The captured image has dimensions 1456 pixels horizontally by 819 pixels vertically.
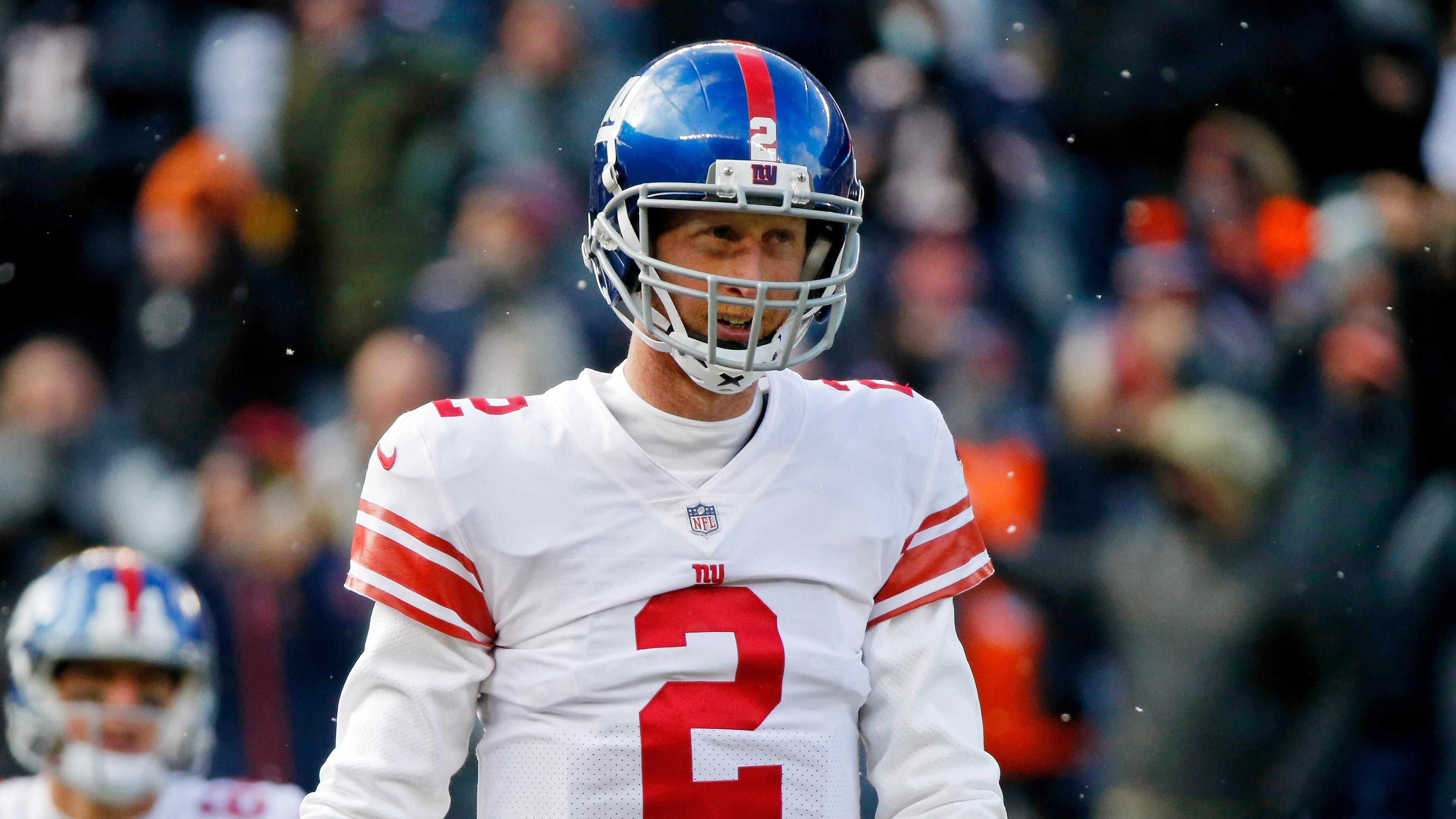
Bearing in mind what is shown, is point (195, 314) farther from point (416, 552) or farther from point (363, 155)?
point (416, 552)

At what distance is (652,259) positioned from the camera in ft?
6.00

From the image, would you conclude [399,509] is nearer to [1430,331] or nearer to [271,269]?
[271,269]

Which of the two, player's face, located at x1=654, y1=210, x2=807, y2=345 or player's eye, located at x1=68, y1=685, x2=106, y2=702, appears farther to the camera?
player's eye, located at x1=68, y1=685, x2=106, y2=702

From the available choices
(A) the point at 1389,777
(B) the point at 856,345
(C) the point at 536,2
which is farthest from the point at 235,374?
(A) the point at 1389,777

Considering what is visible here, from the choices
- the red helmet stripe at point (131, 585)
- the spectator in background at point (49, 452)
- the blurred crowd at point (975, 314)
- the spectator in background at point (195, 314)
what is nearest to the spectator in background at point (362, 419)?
the blurred crowd at point (975, 314)

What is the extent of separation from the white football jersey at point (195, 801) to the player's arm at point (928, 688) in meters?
1.33

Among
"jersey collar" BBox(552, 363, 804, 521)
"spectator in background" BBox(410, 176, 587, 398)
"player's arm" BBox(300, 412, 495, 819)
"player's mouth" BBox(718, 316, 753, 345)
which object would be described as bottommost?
"player's arm" BBox(300, 412, 495, 819)

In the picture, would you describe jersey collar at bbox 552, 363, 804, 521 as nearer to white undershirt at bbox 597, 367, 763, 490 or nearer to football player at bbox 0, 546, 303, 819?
white undershirt at bbox 597, 367, 763, 490

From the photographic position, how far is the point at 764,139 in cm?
184

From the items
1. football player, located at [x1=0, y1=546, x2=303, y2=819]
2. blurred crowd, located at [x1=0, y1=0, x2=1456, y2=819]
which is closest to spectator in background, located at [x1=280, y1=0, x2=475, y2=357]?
blurred crowd, located at [x1=0, y1=0, x2=1456, y2=819]

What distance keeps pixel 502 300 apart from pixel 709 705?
106 inches

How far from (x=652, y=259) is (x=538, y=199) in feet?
8.85

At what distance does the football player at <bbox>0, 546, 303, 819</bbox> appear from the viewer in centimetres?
286

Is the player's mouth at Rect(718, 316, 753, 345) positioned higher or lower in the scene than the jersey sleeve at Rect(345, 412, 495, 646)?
higher
